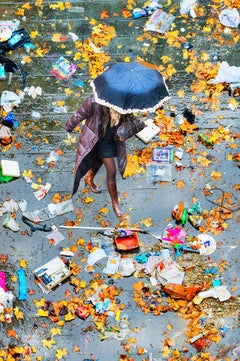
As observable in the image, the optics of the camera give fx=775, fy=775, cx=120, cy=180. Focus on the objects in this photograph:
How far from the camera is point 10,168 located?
31.8 ft

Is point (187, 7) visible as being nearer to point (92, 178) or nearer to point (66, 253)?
point (92, 178)

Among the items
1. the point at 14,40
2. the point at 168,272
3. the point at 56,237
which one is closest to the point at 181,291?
the point at 168,272

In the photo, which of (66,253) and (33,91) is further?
(33,91)

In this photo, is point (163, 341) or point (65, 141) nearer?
point (163, 341)

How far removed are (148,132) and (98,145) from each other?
3.62 feet

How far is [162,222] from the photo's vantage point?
31.3ft

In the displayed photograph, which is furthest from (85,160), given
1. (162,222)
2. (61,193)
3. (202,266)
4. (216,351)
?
(216,351)

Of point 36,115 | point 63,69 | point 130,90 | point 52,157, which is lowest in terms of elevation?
point 52,157

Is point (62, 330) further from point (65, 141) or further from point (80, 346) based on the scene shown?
point (65, 141)

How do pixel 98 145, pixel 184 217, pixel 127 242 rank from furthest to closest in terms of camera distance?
pixel 184 217 → pixel 127 242 → pixel 98 145

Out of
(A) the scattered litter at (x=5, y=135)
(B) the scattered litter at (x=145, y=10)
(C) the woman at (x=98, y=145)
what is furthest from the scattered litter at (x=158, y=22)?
(A) the scattered litter at (x=5, y=135)

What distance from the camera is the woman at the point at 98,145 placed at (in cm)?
858

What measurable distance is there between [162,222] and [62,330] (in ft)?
5.88

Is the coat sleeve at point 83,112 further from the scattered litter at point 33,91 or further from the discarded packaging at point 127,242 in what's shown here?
the discarded packaging at point 127,242
